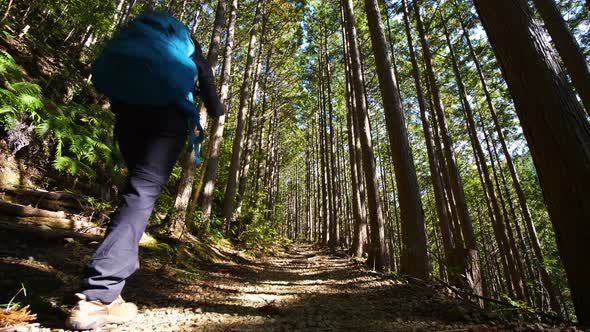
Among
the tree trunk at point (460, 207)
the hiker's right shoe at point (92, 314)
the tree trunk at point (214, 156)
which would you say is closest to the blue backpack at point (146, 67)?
the hiker's right shoe at point (92, 314)

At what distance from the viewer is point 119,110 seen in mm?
2023

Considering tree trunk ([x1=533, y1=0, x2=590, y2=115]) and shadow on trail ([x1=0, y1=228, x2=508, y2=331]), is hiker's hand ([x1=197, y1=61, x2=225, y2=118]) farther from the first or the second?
tree trunk ([x1=533, y1=0, x2=590, y2=115])

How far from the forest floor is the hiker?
0.50 ft

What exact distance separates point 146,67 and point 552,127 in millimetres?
2659

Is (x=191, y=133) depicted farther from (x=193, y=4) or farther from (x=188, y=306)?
(x=193, y=4)

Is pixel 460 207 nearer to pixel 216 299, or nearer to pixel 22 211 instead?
pixel 216 299

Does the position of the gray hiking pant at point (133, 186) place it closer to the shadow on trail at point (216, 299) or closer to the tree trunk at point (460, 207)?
the shadow on trail at point (216, 299)

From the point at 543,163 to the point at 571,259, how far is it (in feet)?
2.07

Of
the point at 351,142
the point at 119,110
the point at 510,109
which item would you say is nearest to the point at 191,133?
the point at 119,110

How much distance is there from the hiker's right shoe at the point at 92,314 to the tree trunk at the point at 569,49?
8122 mm

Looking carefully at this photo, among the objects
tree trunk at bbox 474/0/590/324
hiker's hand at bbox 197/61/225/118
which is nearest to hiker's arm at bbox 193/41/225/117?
hiker's hand at bbox 197/61/225/118

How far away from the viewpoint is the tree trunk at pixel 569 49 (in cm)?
592

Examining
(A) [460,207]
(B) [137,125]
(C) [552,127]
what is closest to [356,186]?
(A) [460,207]

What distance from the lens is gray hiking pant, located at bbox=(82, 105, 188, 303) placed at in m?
1.68
